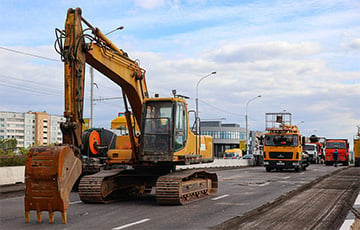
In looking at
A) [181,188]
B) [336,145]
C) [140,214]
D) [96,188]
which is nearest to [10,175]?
[96,188]

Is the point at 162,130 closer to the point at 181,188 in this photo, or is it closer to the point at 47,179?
the point at 181,188

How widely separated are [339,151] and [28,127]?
137736 millimetres

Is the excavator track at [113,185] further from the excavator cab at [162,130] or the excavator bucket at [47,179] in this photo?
the excavator bucket at [47,179]

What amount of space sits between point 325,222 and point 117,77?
6.77m

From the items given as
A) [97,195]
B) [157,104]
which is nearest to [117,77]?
[157,104]

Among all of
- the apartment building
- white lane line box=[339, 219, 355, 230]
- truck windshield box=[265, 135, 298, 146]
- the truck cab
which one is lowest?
white lane line box=[339, 219, 355, 230]

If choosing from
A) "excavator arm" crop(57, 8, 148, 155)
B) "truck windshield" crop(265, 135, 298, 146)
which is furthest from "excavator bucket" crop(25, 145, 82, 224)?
"truck windshield" crop(265, 135, 298, 146)

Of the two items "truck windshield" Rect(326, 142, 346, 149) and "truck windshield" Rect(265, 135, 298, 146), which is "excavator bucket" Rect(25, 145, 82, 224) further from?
"truck windshield" Rect(326, 142, 346, 149)

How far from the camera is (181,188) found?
1350 cm

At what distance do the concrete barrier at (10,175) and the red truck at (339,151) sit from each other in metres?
43.4

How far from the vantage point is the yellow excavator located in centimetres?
968

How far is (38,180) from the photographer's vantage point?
9641 mm

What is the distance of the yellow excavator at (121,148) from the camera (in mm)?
9680

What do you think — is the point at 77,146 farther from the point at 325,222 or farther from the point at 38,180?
the point at 325,222
